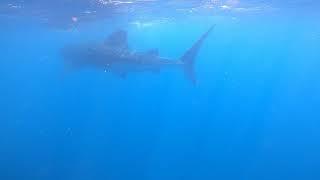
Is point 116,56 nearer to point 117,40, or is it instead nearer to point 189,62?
point 117,40

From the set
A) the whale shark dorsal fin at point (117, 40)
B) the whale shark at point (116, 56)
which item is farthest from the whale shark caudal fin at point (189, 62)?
the whale shark dorsal fin at point (117, 40)

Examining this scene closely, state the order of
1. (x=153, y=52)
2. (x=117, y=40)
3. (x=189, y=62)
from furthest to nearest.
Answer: (x=189, y=62), (x=117, y=40), (x=153, y=52)

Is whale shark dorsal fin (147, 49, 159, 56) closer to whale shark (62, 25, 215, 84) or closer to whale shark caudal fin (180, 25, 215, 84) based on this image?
whale shark (62, 25, 215, 84)

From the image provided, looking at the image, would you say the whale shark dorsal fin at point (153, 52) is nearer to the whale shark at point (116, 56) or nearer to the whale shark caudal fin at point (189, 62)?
the whale shark at point (116, 56)

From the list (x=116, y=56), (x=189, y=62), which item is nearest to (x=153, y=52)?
(x=116, y=56)

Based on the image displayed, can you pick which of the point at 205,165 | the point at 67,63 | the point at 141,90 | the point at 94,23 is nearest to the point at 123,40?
the point at 67,63

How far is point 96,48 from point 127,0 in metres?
6.07

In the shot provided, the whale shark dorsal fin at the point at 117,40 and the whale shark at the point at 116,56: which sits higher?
the whale shark dorsal fin at the point at 117,40

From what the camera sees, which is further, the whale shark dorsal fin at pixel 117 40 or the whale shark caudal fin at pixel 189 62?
the whale shark caudal fin at pixel 189 62

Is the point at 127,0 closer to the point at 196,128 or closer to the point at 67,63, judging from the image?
the point at 67,63

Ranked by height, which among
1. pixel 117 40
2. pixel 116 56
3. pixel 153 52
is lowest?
pixel 116 56

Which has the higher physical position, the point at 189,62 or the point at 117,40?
the point at 117,40

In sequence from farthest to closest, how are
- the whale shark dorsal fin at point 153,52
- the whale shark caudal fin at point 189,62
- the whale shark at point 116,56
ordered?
the whale shark caudal fin at point 189,62 → the whale shark at point 116,56 → the whale shark dorsal fin at point 153,52

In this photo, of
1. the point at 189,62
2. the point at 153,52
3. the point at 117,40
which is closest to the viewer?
the point at 153,52
